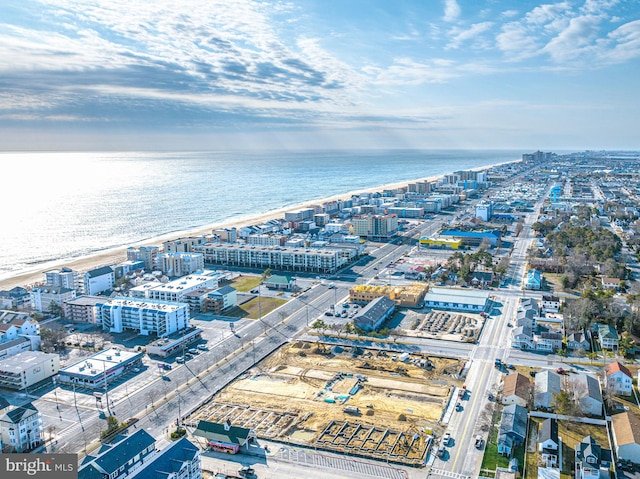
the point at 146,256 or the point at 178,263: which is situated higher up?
the point at 146,256

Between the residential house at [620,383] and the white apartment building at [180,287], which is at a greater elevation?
the white apartment building at [180,287]

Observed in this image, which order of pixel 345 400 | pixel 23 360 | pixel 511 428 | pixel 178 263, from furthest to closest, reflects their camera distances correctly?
1. pixel 178 263
2. pixel 23 360
3. pixel 345 400
4. pixel 511 428

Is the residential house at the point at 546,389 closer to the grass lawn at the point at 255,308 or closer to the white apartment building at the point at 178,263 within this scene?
the grass lawn at the point at 255,308

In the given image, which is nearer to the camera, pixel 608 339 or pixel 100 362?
pixel 100 362

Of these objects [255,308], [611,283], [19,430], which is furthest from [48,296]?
[611,283]

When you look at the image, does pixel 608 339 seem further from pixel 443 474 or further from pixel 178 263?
pixel 178 263

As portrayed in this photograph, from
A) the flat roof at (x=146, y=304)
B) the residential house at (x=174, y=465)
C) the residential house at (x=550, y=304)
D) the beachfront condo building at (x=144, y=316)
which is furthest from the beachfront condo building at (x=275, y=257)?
the residential house at (x=174, y=465)
